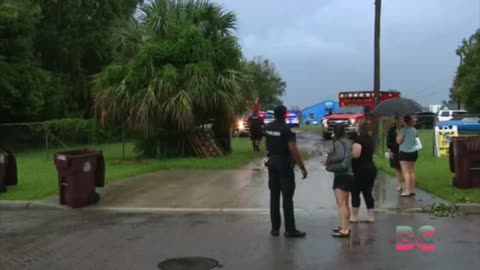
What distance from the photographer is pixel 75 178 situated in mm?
12156

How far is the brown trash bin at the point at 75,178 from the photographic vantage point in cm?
1209

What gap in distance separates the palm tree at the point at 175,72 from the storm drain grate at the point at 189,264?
1282 cm

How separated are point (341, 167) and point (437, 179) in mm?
6242

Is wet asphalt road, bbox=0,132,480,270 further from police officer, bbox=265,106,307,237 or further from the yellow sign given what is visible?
the yellow sign

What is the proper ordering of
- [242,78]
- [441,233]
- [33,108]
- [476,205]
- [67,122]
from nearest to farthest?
[441,233], [476,205], [242,78], [67,122], [33,108]

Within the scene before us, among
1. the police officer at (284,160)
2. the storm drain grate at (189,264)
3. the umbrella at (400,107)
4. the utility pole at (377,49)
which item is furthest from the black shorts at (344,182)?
the utility pole at (377,49)

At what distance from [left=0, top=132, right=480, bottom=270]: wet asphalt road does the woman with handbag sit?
0.47 meters

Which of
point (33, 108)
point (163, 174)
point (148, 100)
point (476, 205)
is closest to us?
point (476, 205)

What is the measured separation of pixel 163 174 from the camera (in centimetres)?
1731

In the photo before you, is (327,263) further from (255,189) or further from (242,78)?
(242,78)

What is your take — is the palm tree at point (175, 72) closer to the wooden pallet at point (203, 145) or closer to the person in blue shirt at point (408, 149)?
the wooden pallet at point (203, 145)

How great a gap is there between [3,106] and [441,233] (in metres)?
23.8

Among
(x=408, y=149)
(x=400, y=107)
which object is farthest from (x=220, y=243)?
(x=400, y=107)

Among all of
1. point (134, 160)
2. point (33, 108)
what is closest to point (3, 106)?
point (33, 108)
